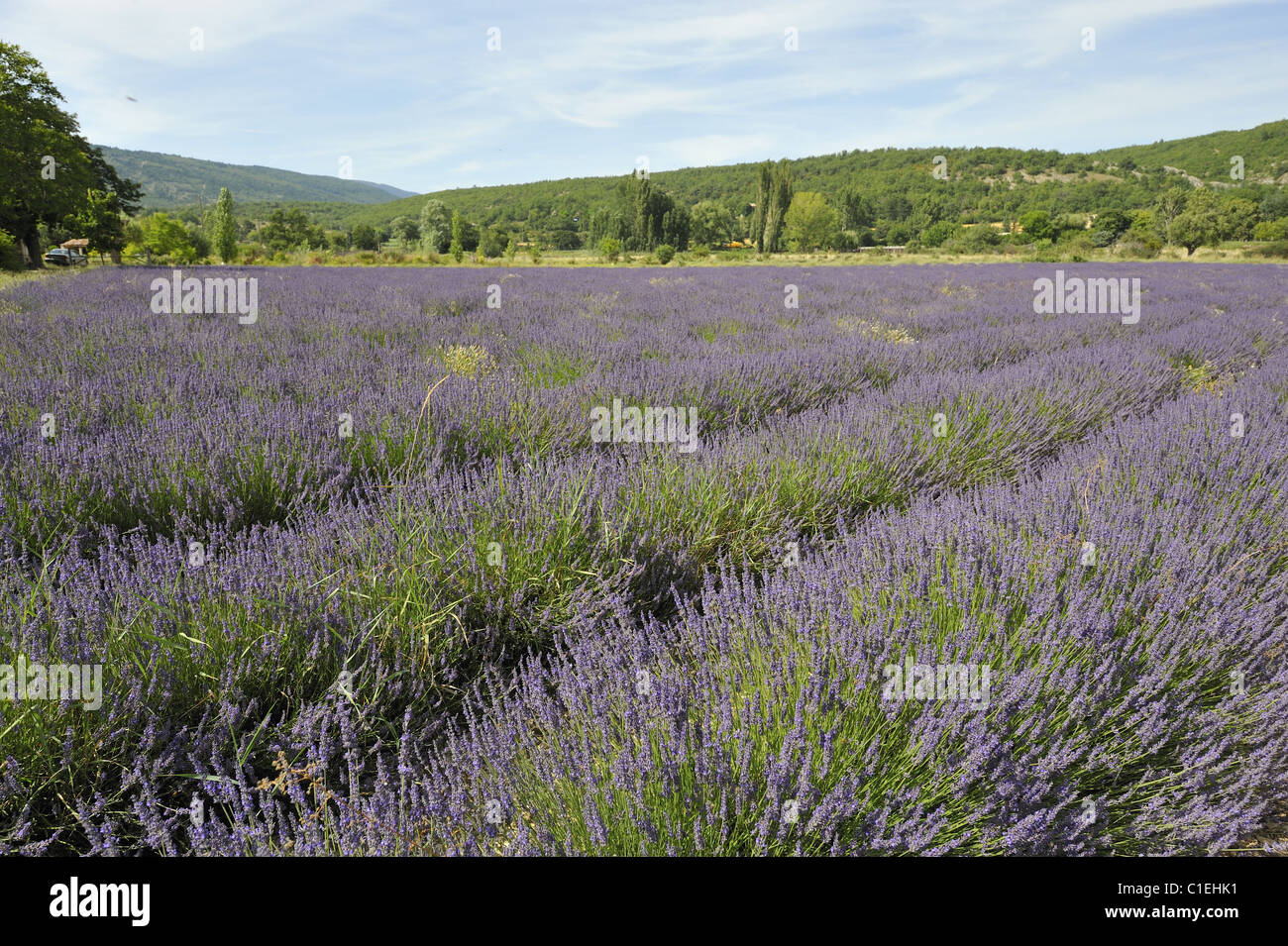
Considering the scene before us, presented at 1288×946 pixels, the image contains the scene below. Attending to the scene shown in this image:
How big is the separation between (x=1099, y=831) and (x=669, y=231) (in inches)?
1977

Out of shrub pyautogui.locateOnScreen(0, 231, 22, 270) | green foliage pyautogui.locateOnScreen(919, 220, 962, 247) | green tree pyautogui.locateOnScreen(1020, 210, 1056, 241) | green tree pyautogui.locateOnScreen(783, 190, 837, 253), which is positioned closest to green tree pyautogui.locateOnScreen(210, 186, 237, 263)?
shrub pyautogui.locateOnScreen(0, 231, 22, 270)

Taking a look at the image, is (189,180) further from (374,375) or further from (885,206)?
(374,375)

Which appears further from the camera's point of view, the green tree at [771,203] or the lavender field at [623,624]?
the green tree at [771,203]

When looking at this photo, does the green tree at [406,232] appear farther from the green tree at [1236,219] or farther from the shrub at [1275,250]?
the shrub at [1275,250]

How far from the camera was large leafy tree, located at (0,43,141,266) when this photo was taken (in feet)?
49.7

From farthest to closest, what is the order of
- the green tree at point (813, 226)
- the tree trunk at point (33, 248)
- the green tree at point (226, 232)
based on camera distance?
the green tree at point (813, 226)
the green tree at point (226, 232)
the tree trunk at point (33, 248)

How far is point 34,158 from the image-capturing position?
15711mm

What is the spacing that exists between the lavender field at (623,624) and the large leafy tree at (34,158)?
695 inches

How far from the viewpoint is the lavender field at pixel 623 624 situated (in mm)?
1098

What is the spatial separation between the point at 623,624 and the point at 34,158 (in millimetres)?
22235

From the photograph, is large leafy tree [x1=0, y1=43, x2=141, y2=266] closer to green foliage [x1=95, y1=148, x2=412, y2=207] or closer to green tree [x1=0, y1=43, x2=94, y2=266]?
green tree [x1=0, y1=43, x2=94, y2=266]

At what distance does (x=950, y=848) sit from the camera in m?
1.07

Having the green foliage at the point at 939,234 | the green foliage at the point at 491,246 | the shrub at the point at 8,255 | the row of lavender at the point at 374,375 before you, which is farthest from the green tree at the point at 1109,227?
the shrub at the point at 8,255
